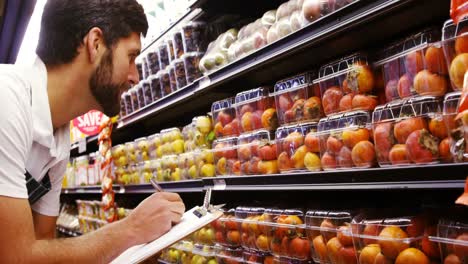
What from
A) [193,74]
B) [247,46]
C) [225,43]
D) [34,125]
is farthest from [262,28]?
[34,125]

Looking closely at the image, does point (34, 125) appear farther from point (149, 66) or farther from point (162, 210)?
point (149, 66)

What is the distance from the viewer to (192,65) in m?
3.04

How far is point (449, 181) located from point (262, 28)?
4.20 feet

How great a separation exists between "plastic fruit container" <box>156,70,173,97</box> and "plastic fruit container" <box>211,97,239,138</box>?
67 cm

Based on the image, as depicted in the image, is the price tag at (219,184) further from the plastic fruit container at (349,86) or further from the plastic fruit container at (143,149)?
the plastic fruit container at (143,149)

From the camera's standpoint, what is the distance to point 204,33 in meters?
3.10

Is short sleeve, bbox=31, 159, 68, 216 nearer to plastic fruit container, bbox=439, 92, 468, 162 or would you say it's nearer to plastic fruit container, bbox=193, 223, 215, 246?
plastic fruit container, bbox=193, 223, 215, 246

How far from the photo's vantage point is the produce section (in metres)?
1.44

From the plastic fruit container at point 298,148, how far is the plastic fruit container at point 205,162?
2.28 ft

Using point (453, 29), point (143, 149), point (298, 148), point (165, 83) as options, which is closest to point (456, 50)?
point (453, 29)

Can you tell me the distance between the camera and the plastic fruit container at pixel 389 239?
1468mm

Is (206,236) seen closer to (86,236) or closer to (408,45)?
(86,236)

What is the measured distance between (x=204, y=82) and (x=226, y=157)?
42 cm

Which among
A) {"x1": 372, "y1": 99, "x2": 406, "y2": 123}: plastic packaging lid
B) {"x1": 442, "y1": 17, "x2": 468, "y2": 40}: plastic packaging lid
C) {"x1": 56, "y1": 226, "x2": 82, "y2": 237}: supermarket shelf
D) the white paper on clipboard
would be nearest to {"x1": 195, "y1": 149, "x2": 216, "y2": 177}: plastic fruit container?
the white paper on clipboard
